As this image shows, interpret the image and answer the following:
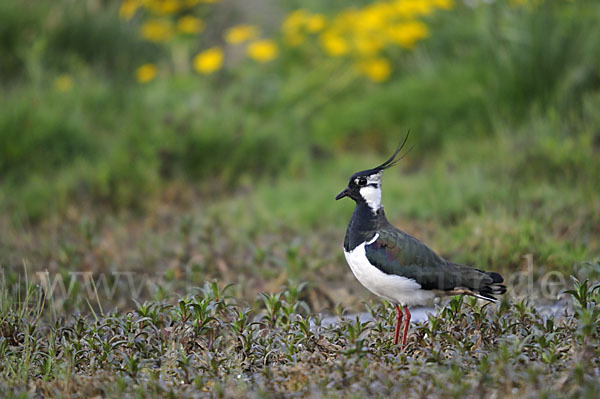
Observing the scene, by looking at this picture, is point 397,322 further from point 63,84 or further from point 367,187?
point 63,84

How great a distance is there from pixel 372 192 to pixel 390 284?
46 centimetres

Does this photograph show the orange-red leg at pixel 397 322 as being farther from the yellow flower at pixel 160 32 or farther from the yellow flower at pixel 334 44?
the yellow flower at pixel 160 32

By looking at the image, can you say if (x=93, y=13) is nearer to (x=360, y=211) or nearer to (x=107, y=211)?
(x=107, y=211)

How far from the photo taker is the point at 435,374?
110 inches

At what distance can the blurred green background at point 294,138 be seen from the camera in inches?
203

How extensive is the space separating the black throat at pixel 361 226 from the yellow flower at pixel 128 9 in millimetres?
7403

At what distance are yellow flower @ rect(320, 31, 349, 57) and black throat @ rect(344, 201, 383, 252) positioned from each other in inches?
185

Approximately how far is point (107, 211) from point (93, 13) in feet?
14.5

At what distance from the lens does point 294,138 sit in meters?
7.68

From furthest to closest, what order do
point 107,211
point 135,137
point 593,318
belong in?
1. point 135,137
2. point 107,211
3. point 593,318

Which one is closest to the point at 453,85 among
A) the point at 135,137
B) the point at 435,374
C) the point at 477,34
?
the point at 477,34

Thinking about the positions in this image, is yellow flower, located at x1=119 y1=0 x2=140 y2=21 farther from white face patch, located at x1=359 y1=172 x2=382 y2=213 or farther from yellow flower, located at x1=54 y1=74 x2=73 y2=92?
white face patch, located at x1=359 y1=172 x2=382 y2=213

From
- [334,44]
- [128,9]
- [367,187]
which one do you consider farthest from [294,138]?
[367,187]

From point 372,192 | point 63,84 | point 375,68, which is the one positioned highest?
point 375,68
